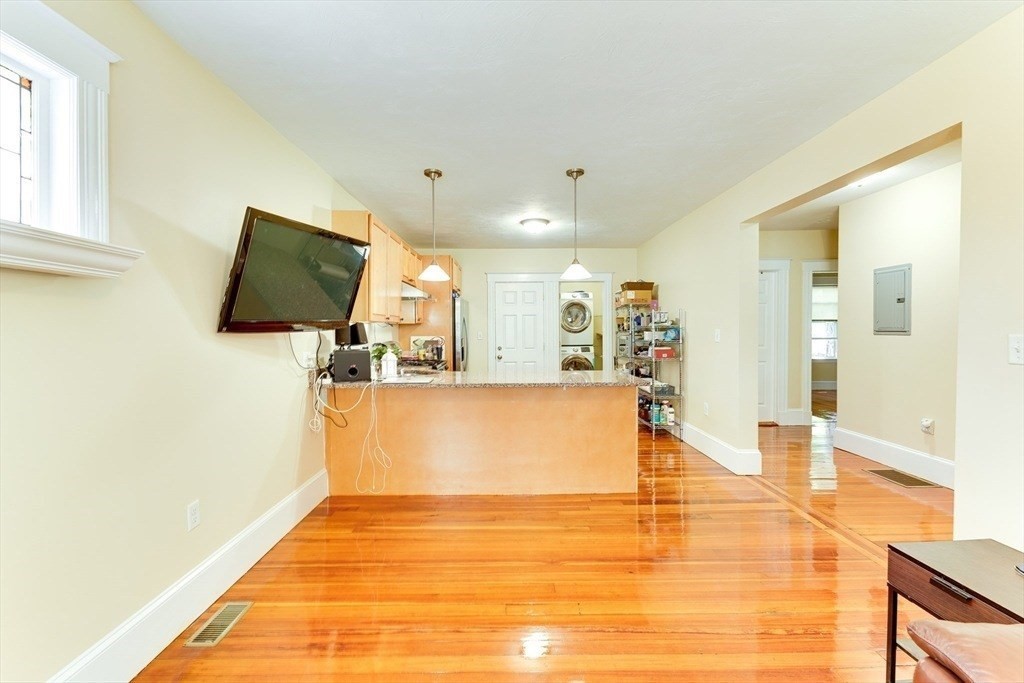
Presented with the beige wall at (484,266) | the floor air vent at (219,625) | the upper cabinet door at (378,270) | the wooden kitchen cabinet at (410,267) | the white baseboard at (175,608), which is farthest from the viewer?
the beige wall at (484,266)

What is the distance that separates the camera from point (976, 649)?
0.82 meters

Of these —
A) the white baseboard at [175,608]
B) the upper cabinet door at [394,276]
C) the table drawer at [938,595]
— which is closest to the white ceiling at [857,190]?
the table drawer at [938,595]

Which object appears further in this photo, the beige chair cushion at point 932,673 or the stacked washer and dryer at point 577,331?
the stacked washer and dryer at point 577,331

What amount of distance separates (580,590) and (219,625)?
1600 millimetres

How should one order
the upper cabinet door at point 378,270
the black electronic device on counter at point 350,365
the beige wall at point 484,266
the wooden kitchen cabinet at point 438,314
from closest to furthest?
the black electronic device on counter at point 350,365, the upper cabinet door at point 378,270, the wooden kitchen cabinet at point 438,314, the beige wall at point 484,266

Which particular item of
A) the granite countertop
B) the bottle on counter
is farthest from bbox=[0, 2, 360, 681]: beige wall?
the bottle on counter

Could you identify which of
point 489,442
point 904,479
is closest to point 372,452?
point 489,442

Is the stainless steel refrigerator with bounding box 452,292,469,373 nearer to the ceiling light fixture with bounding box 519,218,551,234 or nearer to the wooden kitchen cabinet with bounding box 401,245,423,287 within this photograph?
the wooden kitchen cabinet with bounding box 401,245,423,287

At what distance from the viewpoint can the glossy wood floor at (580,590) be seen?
164 centimetres

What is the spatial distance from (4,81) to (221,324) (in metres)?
1.07

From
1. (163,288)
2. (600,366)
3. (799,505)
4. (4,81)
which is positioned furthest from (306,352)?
(600,366)

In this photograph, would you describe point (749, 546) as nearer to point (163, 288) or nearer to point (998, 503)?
point (998, 503)

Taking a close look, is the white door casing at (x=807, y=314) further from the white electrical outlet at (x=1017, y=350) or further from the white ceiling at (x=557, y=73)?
the white electrical outlet at (x=1017, y=350)

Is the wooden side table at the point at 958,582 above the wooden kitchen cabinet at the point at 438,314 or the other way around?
the other way around
